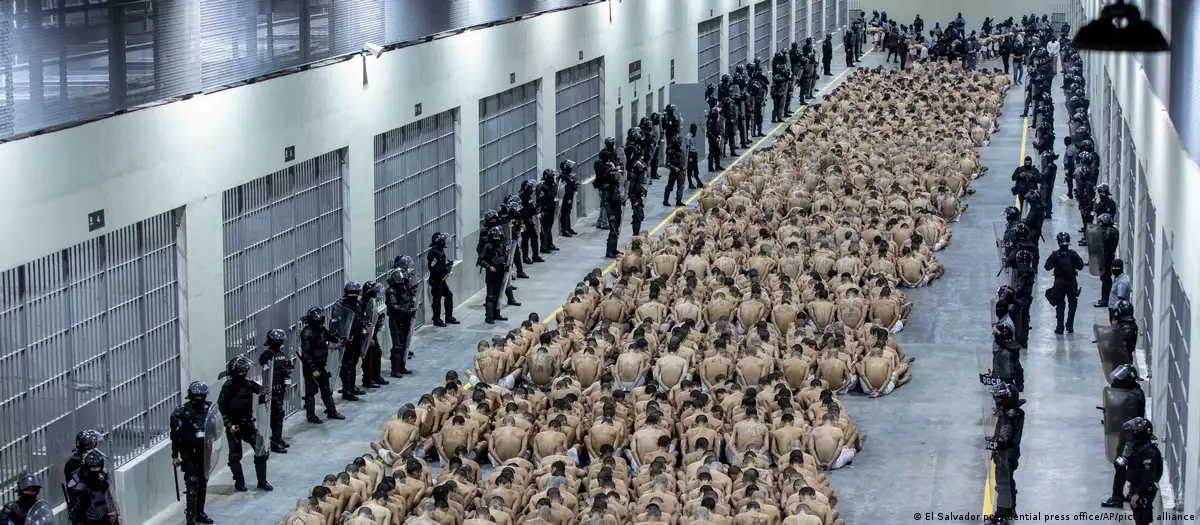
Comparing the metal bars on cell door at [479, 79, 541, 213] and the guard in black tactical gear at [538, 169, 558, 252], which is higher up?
the metal bars on cell door at [479, 79, 541, 213]

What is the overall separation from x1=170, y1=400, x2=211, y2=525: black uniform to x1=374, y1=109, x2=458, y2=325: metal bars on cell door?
7.45m

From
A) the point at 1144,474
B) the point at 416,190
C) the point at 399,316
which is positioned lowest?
the point at 1144,474

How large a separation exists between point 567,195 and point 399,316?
953 cm

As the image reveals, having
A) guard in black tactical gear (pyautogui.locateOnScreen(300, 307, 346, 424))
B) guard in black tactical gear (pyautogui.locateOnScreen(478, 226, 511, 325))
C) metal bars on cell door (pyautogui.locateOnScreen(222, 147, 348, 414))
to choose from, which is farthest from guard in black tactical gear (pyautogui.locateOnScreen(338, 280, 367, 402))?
guard in black tactical gear (pyautogui.locateOnScreen(478, 226, 511, 325))

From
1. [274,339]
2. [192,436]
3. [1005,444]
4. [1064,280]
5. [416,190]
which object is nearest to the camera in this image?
[1005,444]

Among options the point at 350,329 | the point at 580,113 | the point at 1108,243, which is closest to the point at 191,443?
the point at 350,329

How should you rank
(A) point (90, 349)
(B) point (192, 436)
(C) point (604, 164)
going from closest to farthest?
1. (B) point (192, 436)
2. (A) point (90, 349)
3. (C) point (604, 164)

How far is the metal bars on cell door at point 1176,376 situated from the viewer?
55.7 feet

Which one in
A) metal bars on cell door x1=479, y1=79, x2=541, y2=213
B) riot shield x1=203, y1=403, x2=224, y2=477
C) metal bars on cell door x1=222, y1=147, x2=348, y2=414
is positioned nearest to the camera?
riot shield x1=203, y1=403, x2=224, y2=477

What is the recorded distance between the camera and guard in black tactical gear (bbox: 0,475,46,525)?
14.2 metres

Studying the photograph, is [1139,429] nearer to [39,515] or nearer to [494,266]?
[39,515]

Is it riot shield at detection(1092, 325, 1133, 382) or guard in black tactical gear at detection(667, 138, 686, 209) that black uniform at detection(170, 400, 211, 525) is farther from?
guard in black tactical gear at detection(667, 138, 686, 209)

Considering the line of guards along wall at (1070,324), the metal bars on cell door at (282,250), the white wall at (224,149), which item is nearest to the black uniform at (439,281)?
the white wall at (224,149)

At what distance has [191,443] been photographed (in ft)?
56.0
